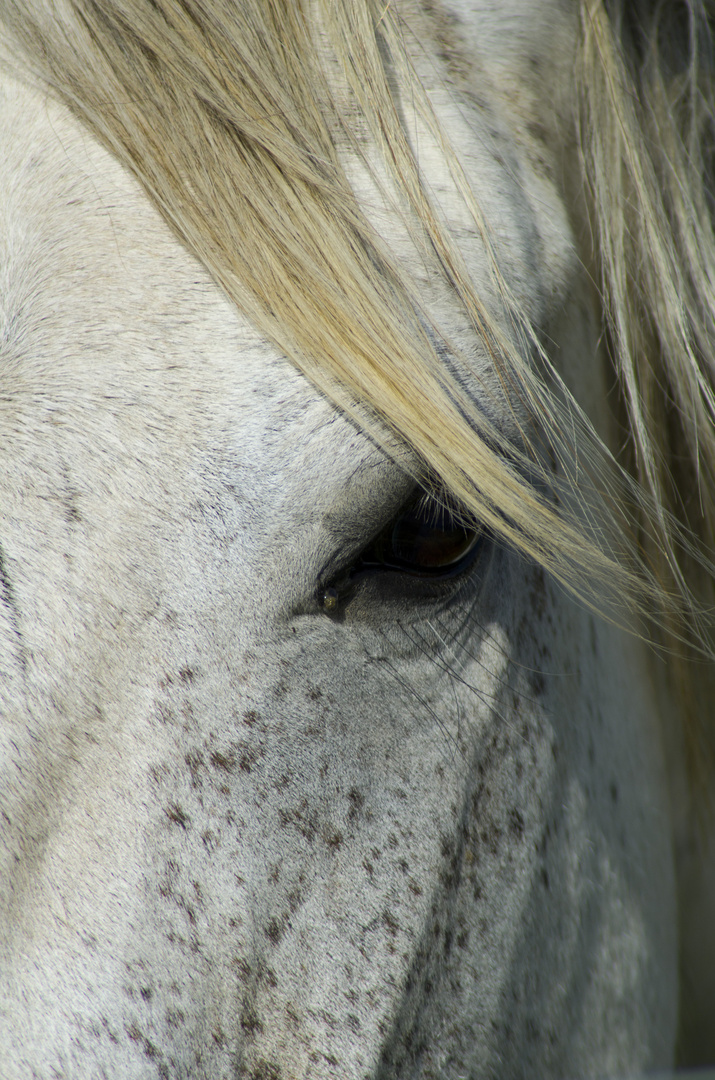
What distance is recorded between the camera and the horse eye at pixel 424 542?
29.2 inches

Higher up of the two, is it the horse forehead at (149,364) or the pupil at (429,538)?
the horse forehead at (149,364)

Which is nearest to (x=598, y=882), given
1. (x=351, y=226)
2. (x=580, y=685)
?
(x=580, y=685)

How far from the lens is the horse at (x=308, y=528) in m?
0.65

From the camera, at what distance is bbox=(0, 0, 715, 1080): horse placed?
65 centimetres

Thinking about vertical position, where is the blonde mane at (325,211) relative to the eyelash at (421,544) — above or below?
above

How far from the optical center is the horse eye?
74 centimetres

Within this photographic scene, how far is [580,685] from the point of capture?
2.99 feet

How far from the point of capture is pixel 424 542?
76 cm

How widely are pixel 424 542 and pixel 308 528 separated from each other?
0.13 m

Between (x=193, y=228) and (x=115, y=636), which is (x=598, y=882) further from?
(x=193, y=228)

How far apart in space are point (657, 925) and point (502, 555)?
57 centimetres

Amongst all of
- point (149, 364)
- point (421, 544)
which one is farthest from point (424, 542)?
point (149, 364)

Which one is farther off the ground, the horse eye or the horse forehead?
the horse forehead

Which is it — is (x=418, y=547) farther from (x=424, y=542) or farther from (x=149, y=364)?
(x=149, y=364)
